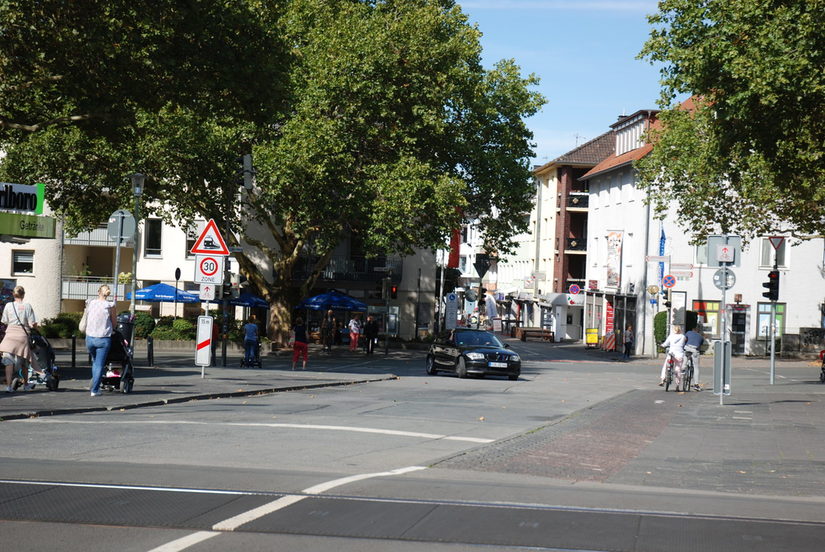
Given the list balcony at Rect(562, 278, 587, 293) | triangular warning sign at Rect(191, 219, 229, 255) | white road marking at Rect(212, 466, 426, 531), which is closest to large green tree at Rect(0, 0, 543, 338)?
triangular warning sign at Rect(191, 219, 229, 255)

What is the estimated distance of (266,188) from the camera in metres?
42.1

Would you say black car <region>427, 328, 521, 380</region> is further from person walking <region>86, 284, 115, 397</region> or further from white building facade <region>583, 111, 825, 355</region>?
white building facade <region>583, 111, 825, 355</region>

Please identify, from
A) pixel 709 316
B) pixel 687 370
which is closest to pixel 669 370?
pixel 687 370

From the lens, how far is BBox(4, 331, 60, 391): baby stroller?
1964 cm

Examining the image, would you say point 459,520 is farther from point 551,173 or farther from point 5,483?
point 551,173

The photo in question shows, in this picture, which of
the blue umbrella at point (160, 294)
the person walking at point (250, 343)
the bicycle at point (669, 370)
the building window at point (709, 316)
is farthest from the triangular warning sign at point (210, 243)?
the building window at point (709, 316)

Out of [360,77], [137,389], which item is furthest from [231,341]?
[137,389]

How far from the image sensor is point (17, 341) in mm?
19156

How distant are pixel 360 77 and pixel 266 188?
5.21 m

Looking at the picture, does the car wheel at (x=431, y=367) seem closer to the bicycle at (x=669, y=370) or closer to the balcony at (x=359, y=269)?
the bicycle at (x=669, y=370)

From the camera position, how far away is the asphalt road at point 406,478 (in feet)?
25.6

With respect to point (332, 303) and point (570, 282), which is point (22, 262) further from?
point (570, 282)


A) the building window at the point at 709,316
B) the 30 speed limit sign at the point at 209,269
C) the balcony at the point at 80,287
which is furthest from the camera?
the balcony at the point at 80,287

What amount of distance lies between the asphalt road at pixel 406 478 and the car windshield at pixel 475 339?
38.6 feet
